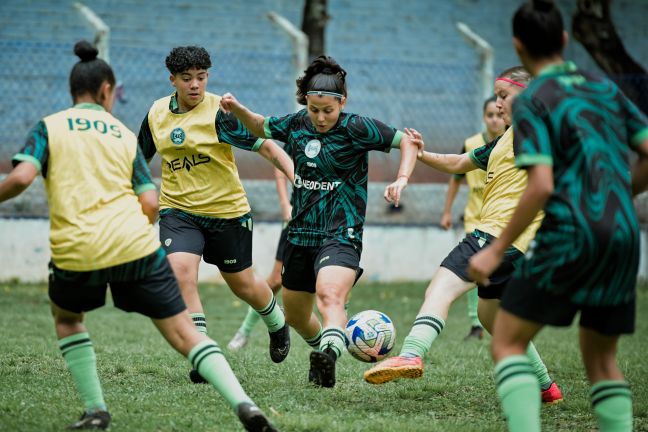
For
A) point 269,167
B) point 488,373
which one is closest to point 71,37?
point 269,167

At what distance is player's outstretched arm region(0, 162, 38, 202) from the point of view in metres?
4.20

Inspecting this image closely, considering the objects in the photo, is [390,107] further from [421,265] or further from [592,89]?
[592,89]

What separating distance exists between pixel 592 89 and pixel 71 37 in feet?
40.4

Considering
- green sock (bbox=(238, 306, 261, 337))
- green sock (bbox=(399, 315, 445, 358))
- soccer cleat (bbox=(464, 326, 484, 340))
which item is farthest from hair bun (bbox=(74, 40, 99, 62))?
soccer cleat (bbox=(464, 326, 484, 340))

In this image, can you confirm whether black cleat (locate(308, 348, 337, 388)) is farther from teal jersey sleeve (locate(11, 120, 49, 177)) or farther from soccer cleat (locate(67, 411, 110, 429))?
teal jersey sleeve (locate(11, 120, 49, 177))

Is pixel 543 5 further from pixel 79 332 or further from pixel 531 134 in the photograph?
pixel 79 332

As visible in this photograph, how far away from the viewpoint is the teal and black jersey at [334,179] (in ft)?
18.9

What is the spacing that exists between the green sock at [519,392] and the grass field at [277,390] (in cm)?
104

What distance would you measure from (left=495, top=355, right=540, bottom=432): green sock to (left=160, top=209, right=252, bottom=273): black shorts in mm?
2772

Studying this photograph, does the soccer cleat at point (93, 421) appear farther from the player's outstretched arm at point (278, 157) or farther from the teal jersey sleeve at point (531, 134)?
the teal jersey sleeve at point (531, 134)

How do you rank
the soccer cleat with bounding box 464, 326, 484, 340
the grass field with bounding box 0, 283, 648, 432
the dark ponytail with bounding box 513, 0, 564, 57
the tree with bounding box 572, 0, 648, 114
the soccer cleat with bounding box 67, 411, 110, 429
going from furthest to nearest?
the tree with bounding box 572, 0, 648, 114, the soccer cleat with bounding box 464, 326, 484, 340, the grass field with bounding box 0, 283, 648, 432, the soccer cleat with bounding box 67, 411, 110, 429, the dark ponytail with bounding box 513, 0, 564, 57

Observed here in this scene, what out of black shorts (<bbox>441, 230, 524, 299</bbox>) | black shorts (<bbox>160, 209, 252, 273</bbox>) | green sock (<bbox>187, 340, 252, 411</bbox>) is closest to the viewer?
green sock (<bbox>187, 340, 252, 411</bbox>)

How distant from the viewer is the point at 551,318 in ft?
12.5

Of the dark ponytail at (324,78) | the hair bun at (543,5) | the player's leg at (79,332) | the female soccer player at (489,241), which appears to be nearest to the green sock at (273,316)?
Result: the female soccer player at (489,241)
